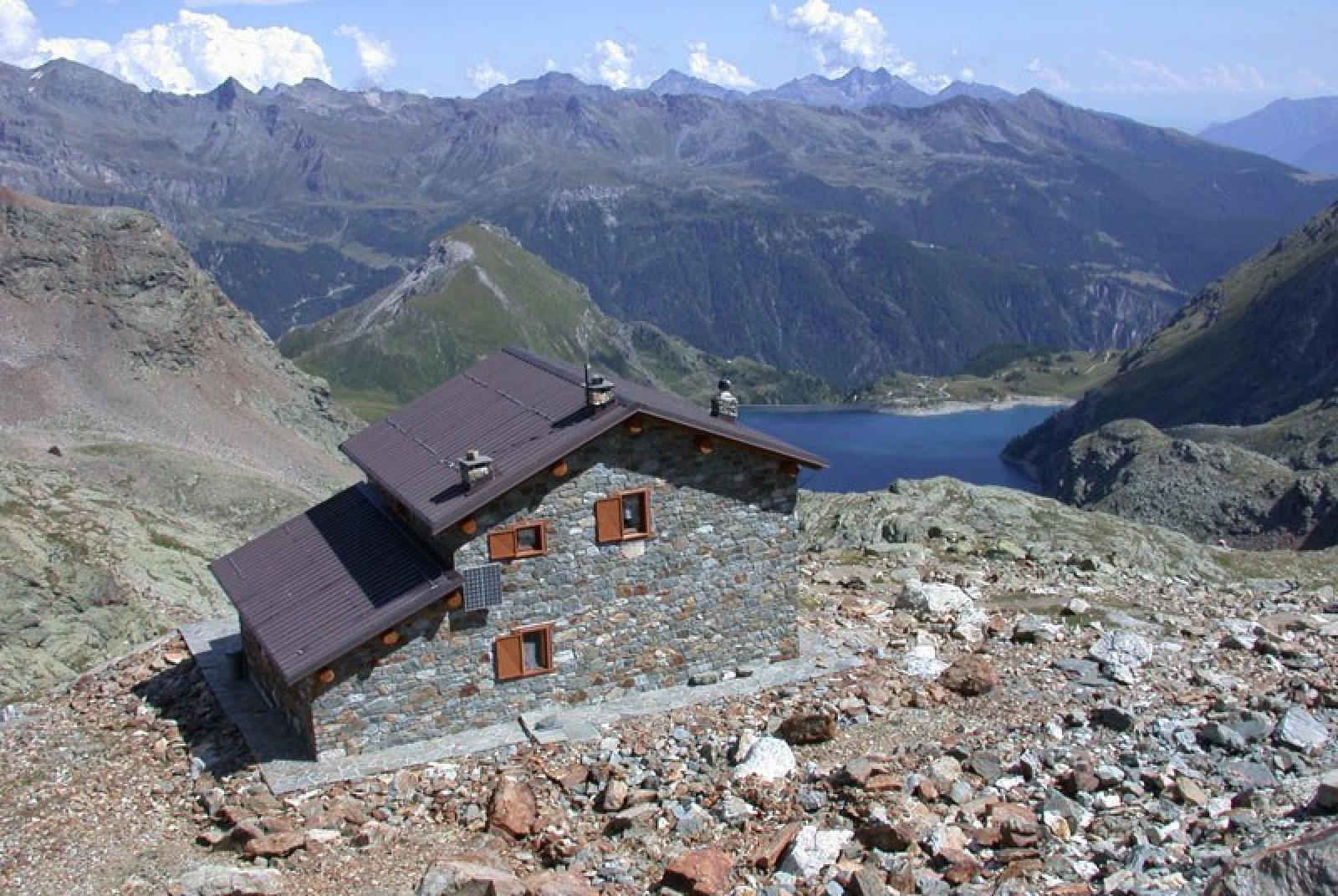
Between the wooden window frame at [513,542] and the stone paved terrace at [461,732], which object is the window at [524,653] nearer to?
the stone paved terrace at [461,732]

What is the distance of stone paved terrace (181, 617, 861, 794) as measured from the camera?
26.0 metres

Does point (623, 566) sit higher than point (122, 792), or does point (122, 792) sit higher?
point (623, 566)

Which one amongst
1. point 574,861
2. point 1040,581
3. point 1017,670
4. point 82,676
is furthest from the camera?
point 1040,581

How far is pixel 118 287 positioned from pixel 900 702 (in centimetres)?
10145

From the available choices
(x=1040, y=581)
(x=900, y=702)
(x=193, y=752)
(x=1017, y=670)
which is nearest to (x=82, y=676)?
(x=193, y=752)

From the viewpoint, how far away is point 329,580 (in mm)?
29219

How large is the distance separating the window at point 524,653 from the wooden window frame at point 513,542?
1.63 meters

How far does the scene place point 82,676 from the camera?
3400cm

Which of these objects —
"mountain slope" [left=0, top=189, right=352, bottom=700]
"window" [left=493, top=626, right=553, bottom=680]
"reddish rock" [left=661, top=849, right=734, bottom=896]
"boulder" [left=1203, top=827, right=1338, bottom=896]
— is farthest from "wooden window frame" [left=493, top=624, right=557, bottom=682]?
"mountain slope" [left=0, top=189, right=352, bottom=700]

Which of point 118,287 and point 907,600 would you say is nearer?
point 907,600

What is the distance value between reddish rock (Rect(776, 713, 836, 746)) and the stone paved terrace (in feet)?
10.9

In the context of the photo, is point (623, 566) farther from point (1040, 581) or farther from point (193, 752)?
point (1040, 581)

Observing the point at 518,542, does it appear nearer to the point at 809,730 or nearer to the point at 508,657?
the point at 508,657

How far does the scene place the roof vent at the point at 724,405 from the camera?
30.6 m
